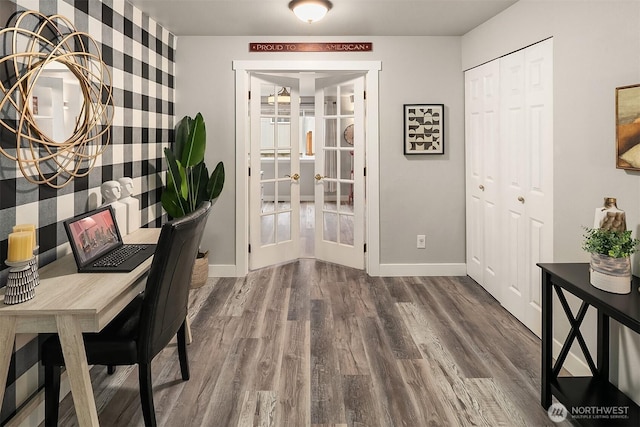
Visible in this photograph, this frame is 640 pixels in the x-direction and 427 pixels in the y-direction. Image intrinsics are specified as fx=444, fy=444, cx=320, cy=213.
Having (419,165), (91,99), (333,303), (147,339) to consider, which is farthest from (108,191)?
(419,165)

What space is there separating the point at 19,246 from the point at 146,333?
1.88 ft

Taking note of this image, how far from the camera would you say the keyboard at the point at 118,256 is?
209cm

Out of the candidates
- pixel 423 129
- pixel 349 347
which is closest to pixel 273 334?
pixel 349 347

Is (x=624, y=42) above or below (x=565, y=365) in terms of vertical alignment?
above

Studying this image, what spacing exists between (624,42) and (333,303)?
2.61 metres

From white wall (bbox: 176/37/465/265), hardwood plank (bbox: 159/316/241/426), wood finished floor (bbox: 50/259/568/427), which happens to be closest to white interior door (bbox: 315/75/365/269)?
white wall (bbox: 176/37/465/265)

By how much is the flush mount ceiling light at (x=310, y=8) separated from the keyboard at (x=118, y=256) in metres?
2.08

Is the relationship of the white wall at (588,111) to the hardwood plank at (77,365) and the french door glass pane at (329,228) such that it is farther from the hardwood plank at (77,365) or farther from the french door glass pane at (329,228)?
the french door glass pane at (329,228)

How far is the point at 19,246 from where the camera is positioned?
5.39ft

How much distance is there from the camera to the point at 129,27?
3240 millimetres

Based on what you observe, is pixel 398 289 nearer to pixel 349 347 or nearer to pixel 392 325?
pixel 392 325

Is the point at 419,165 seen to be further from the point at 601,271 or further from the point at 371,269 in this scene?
the point at 601,271

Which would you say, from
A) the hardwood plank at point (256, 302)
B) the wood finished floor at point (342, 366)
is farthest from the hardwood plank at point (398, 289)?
the hardwood plank at point (256, 302)

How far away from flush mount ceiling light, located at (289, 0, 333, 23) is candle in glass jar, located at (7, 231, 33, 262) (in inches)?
96.9
